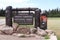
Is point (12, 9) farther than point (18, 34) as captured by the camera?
Yes

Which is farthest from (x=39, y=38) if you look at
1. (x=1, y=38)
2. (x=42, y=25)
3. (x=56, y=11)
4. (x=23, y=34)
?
(x=56, y=11)

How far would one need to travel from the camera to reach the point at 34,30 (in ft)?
29.2

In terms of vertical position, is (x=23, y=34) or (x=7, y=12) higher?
(x=7, y=12)

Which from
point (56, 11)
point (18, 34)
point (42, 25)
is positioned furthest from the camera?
point (56, 11)

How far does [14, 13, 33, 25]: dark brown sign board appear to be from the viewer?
34.6 ft

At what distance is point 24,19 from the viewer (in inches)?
417

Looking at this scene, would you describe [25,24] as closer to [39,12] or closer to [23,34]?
[39,12]

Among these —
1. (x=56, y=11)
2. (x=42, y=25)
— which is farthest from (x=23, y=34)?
(x=56, y=11)

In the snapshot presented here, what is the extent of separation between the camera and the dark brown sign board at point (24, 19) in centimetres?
1054

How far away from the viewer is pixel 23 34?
8.55 meters

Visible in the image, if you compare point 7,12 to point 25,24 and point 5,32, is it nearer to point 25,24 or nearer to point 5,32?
point 25,24

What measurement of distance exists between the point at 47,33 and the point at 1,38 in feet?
6.52

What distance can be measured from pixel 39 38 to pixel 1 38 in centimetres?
136

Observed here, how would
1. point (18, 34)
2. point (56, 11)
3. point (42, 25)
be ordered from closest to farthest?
point (18, 34) < point (42, 25) < point (56, 11)
